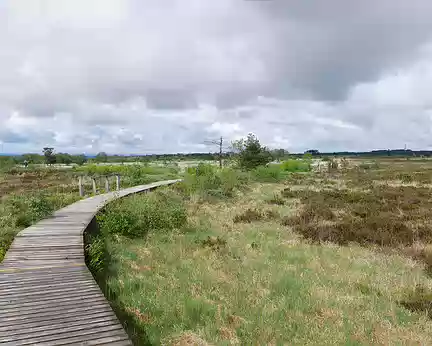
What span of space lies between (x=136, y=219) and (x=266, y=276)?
6756mm

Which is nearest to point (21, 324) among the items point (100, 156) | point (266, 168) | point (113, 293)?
point (113, 293)

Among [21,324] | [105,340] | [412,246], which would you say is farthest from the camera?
[412,246]

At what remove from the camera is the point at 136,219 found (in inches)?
557

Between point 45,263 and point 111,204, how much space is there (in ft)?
27.6

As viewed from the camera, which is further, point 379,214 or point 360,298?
point 379,214

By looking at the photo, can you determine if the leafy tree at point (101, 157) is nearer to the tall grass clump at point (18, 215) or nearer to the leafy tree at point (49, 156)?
the leafy tree at point (49, 156)

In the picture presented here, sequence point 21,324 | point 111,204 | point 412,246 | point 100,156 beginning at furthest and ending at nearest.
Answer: point 100,156, point 111,204, point 412,246, point 21,324

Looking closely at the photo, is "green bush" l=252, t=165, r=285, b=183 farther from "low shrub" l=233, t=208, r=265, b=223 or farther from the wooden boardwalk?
the wooden boardwalk

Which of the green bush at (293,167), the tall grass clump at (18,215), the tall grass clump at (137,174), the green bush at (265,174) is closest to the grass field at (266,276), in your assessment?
the tall grass clump at (18,215)

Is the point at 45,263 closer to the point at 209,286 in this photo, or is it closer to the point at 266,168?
the point at 209,286

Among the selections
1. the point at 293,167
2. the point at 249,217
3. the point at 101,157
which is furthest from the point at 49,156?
the point at 249,217

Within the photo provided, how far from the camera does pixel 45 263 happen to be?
26.0ft

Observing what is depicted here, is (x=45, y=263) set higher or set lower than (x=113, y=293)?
higher

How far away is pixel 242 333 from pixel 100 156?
14559 centimetres
